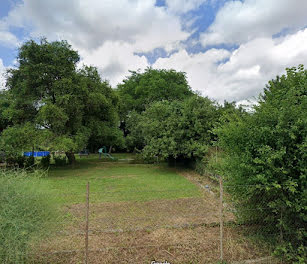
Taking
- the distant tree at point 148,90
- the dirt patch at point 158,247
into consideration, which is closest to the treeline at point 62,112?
the dirt patch at point 158,247

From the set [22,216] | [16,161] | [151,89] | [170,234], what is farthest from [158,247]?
[151,89]

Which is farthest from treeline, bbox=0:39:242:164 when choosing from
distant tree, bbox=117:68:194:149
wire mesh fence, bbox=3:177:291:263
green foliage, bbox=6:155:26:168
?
distant tree, bbox=117:68:194:149

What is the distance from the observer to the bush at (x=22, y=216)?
2631mm

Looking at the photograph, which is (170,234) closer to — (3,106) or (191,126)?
(191,126)

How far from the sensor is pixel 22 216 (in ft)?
9.29

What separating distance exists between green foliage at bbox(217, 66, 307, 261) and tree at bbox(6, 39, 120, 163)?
1104cm

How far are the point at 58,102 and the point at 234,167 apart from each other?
40.0 feet

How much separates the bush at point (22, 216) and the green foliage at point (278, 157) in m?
3.47

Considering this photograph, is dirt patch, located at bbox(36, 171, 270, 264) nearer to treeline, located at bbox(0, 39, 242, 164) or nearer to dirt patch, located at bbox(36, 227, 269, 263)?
dirt patch, located at bbox(36, 227, 269, 263)

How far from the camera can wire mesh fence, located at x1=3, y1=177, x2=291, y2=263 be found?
3.21 m

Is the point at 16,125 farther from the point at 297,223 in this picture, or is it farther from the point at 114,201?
the point at 297,223

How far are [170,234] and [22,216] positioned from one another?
283 cm

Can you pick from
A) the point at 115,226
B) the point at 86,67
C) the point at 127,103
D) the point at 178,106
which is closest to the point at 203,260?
the point at 115,226

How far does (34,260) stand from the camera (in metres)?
3.07
